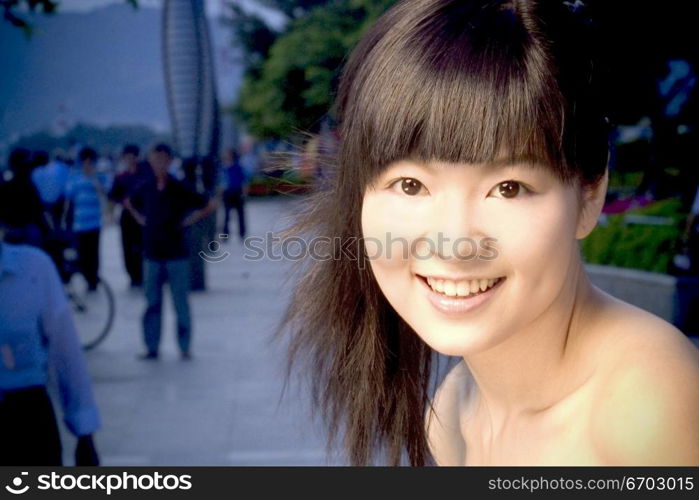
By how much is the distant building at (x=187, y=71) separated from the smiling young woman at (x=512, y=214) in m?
11.4

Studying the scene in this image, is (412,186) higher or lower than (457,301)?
higher

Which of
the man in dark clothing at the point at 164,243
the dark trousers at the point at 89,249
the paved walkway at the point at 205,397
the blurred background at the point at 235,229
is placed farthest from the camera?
the dark trousers at the point at 89,249

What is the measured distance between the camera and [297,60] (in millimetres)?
28578

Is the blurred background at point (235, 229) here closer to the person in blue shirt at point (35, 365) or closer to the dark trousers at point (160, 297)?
the dark trousers at point (160, 297)

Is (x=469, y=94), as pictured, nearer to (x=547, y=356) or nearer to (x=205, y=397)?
(x=547, y=356)

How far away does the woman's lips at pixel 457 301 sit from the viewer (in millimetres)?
1200

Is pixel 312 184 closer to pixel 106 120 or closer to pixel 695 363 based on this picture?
pixel 695 363

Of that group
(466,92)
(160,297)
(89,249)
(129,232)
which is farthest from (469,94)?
(129,232)

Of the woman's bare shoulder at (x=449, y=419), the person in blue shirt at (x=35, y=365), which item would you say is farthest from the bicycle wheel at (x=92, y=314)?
the woman's bare shoulder at (x=449, y=419)

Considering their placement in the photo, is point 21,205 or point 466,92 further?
point 21,205

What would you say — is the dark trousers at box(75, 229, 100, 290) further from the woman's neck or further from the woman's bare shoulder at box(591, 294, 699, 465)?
the woman's bare shoulder at box(591, 294, 699, 465)

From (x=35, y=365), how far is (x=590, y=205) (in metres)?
2.40
